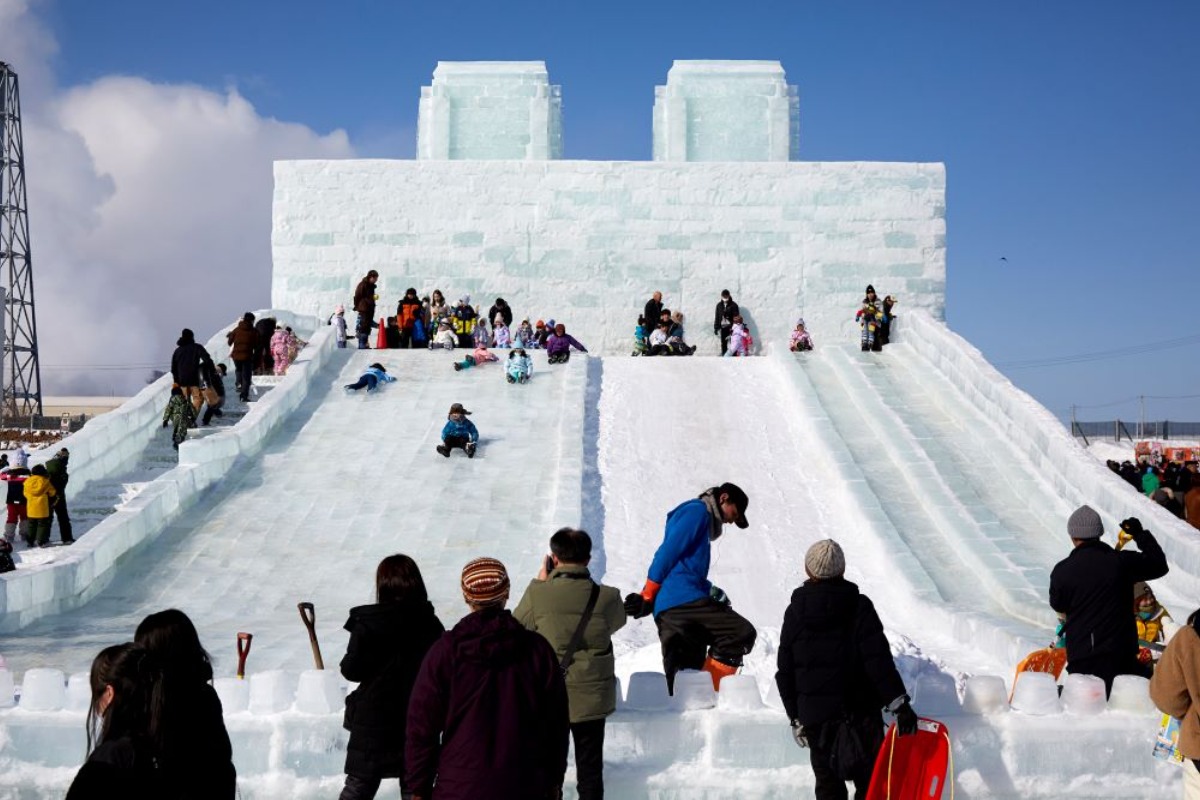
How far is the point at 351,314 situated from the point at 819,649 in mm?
21134

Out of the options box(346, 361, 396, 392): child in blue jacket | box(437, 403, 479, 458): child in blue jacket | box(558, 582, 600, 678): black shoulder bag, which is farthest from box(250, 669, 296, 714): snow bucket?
box(346, 361, 396, 392): child in blue jacket

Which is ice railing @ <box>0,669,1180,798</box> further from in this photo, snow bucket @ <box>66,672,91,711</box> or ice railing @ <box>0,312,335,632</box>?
ice railing @ <box>0,312,335,632</box>

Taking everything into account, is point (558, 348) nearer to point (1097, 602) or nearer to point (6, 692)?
point (1097, 602)

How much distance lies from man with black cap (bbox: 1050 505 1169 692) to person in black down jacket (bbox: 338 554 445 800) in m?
3.34

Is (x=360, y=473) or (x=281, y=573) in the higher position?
(x=360, y=473)

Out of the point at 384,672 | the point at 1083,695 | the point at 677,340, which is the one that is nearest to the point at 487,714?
the point at 384,672

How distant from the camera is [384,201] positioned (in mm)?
25641

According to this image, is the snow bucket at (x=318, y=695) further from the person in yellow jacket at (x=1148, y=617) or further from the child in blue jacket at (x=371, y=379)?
→ the child in blue jacket at (x=371, y=379)

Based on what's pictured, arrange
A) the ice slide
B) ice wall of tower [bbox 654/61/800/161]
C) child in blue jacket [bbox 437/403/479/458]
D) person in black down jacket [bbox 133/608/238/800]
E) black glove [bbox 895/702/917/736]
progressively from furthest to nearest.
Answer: ice wall of tower [bbox 654/61/800/161] → child in blue jacket [bbox 437/403/479/458] → the ice slide → black glove [bbox 895/702/917/736] → person in black down jacket [bbox 133/608/238/800]

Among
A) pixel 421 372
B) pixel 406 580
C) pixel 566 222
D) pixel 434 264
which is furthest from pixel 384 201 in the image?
pixel 406 580

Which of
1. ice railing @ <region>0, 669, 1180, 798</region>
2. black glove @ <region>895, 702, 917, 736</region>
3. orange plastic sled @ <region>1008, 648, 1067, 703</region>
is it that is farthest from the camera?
orange plastic sled @ <region>1008, 648, 1067, 703</region>

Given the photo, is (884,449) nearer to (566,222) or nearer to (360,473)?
(360,473)

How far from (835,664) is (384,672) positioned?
176 cm

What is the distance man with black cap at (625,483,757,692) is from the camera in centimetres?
643
